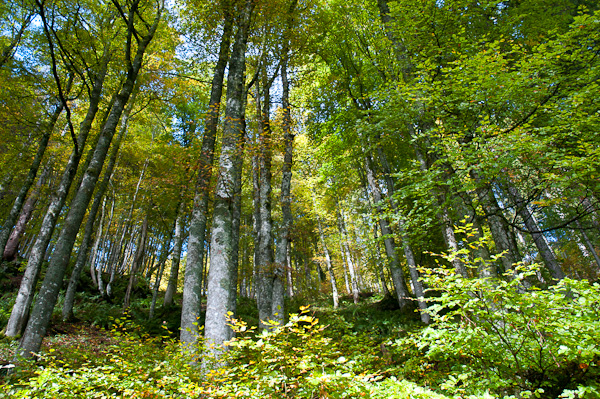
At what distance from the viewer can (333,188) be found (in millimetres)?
14148

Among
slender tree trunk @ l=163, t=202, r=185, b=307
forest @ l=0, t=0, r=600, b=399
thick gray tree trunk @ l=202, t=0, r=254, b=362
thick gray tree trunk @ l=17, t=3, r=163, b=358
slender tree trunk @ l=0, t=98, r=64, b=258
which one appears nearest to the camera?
forest @ l=0, t=0, r=600, b=399

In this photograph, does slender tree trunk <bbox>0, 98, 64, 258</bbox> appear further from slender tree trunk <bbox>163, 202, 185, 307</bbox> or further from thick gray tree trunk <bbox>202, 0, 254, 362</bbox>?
thick gray tree trunk <bbox>202, 0, 254, 362</bbox>

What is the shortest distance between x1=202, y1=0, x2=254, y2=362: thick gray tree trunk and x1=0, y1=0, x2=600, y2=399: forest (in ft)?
0.11

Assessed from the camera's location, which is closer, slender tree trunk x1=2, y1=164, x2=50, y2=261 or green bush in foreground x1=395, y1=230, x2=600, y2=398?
green bush in foreground x1=395, y1=230, x2=600, y2=398

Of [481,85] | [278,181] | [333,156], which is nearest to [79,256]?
[278,181]

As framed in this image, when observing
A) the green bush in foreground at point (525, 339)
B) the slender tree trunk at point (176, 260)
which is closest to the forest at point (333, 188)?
the green bush in foreground at point (525, 339)

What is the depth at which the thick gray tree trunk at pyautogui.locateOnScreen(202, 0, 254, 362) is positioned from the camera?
4023 millimetres

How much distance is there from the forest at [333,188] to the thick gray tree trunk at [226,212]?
1.4 inches

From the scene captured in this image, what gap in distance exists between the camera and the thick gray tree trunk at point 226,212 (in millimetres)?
4023

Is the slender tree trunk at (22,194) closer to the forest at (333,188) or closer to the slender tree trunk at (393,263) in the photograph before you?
the forest at (333,188)

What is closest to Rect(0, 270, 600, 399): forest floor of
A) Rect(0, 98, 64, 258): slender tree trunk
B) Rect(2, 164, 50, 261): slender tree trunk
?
Rect(0, 98, 64, 258): slender tree trunk

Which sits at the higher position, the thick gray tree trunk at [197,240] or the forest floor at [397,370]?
the thick gray tree trunk at [197,240]

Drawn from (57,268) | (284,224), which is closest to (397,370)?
(284,224)

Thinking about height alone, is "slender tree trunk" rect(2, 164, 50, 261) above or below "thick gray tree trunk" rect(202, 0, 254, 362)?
above
